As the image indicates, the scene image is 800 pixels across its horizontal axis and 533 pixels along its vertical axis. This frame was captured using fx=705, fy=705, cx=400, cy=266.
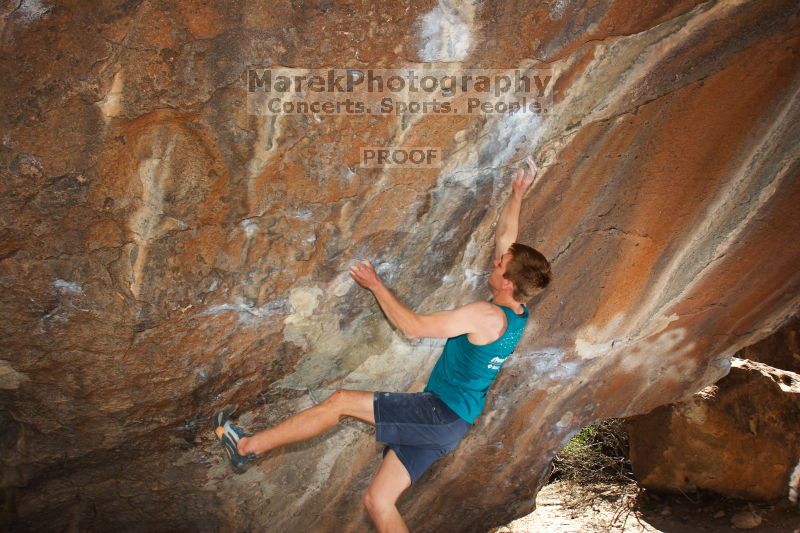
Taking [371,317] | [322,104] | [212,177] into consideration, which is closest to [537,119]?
[322,104]

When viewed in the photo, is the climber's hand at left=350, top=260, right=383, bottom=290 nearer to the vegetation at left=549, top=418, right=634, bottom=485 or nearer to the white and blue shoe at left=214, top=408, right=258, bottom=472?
the white and blue shoe at left=214, top=408, right=258, bottom=472

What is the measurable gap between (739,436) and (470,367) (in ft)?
7.88

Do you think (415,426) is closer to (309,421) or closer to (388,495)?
(388,495)

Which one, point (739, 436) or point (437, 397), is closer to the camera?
point (437, 397)

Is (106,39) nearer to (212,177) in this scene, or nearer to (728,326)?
(212,177)

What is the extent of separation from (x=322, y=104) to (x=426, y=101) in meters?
0.36

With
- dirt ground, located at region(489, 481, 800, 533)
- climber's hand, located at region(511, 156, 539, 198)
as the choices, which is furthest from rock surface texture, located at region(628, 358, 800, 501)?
climber's hand, located at region(511, 156, 539, 198)

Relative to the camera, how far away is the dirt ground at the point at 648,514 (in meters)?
4.11

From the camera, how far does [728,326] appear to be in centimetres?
359

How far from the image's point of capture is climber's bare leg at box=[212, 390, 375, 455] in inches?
105

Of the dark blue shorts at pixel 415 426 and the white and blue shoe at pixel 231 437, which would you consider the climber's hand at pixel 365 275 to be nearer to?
the dark blue shorts at pixel 415 426

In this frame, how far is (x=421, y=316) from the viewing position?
8.32 feet

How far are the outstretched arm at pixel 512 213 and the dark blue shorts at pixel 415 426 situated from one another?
0.66 metres

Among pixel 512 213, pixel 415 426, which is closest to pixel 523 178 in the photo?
pixel 512 213
